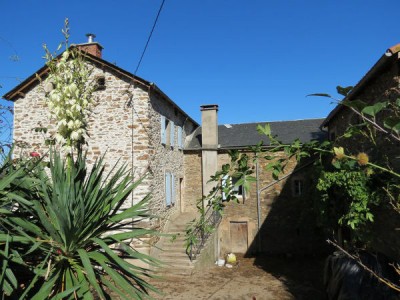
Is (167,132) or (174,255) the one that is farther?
(167,132)

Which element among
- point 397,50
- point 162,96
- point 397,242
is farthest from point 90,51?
point 397,242

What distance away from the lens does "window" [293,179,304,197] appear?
1435 centimetres

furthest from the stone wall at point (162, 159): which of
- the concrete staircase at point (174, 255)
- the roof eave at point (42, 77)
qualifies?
the roof eave at point (42, 77)

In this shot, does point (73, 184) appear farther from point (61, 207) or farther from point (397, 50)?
point (397, 50)

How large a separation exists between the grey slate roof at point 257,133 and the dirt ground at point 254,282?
16.7ft

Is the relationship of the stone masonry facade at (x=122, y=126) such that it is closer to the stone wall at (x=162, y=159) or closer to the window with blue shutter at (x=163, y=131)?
the stone wall at (x=162, y=159)

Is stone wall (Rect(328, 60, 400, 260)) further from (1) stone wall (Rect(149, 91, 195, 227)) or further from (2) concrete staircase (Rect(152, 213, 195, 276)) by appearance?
(1) stone wall (Rect(149, 91, 195, 227))

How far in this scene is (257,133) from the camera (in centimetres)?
1591

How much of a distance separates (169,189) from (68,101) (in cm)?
1007

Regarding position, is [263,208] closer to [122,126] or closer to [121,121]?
[122,126]

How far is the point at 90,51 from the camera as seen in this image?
12102 millimetres

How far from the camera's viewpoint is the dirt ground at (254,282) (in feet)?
29.2

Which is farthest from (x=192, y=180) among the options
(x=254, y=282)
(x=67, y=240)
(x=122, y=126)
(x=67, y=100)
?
(x=67, y=240)

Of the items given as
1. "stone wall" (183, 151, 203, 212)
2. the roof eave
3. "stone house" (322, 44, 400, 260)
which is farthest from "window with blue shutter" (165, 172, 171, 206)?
"stone house" (322, 44, 400, 260)
